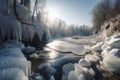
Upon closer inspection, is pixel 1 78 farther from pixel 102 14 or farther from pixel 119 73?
pixel 102 14

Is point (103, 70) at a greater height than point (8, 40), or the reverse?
point (8, 40)

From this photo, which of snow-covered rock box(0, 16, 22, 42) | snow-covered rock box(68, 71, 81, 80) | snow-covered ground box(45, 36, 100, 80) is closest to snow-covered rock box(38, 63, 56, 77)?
snow-covered ground box(45, 36, 100, 80)

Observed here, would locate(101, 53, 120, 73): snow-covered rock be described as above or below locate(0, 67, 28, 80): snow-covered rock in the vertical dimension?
below

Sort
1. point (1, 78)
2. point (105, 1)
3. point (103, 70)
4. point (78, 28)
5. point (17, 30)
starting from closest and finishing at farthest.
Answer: point (1, 78) → point (103, 70) → point (17, 30) → point (105, 1) → point (78, 28)

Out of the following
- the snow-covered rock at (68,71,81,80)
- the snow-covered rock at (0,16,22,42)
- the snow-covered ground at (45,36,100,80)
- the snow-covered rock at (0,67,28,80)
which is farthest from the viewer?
the snow-covered rock at (0,16,22,42)

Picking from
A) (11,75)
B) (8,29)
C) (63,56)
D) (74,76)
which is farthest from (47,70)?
(8,29)

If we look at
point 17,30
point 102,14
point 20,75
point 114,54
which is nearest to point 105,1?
point 102,14

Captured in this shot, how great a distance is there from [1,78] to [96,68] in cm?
435

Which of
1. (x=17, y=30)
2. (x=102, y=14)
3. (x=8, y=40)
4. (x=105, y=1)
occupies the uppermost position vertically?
(x=105, y=1)

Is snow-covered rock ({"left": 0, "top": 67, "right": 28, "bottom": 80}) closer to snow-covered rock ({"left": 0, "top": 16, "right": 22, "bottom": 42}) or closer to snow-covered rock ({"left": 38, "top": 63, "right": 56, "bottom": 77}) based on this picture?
snow-covered rock ({"left": 38, "top": 63, "right": 56, "bottom": 77})

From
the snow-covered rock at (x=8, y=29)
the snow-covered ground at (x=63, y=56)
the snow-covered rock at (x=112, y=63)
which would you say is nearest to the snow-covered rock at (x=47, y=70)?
the snow-covered ground at (x=63, y=56)

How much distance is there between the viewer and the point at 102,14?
39375mm

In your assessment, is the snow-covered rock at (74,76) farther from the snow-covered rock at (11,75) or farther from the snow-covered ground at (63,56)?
the snow-covered rock at (11,75)

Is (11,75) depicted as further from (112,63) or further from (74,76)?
(112,63)
